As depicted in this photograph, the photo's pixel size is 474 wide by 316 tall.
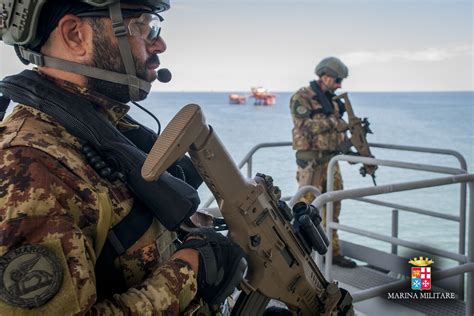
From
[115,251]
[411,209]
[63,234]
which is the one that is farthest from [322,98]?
[63,234]

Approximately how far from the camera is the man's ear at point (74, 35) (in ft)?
3.29

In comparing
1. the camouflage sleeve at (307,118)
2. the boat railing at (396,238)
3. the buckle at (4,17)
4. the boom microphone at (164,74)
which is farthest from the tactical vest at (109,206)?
the camouflage sleeve at (307,118)

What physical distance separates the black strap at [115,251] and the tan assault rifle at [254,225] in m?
0.11

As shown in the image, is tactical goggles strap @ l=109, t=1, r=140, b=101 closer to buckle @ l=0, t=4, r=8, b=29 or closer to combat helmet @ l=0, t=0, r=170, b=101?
combat helmet @ l=0, t=0, r=170, b=101

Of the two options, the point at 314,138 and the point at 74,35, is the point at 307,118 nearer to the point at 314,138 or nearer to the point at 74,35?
the point at 314,138

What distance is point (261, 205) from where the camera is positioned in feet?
3.74

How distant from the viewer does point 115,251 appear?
37.8 inches

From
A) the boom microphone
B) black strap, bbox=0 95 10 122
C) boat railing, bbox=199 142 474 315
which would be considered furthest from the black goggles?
boat railing, bbox=199 142 474 315

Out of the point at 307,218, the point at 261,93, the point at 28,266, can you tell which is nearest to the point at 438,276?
the point at 307,218

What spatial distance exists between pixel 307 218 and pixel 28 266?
2.17 ft

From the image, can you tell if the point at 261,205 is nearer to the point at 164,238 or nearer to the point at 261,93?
the point at 164,238

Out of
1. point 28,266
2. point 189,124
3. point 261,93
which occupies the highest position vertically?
point 261,93

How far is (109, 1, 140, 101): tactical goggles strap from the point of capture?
101 cm

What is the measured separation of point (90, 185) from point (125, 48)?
0.94 ft
